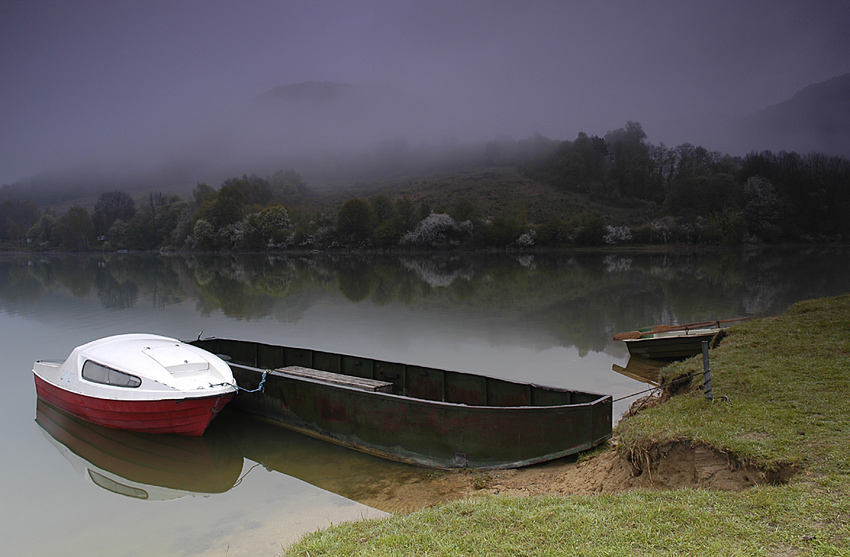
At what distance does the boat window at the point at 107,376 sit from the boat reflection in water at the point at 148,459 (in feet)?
5.07

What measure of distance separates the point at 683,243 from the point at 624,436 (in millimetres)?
105042

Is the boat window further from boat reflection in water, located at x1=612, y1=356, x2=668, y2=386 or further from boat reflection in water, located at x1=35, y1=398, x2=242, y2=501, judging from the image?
boat reflection in water, located at x1=612, y1=356, x2=668, y2=386

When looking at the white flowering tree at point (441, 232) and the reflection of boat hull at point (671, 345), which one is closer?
the reflection of boat hull at point (671, 345)

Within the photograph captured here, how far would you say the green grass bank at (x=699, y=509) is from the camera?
5277 mm

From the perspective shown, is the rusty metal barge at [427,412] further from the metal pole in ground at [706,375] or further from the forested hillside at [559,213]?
the forested hillside at [559,213]

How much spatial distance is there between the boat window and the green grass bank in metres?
8.07

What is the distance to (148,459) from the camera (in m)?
12.5

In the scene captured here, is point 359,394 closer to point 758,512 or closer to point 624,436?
point 624,436

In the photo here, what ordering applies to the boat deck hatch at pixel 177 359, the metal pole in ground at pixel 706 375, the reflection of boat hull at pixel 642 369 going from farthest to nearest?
the reflection of boat hull at pixel 642 369
the boat deck hatch at pixel 177 359
the metal pole in ground at pixel 706 375

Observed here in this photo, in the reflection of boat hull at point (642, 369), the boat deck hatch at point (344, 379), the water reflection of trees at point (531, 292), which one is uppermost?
the boat deck hatch at point (344, 379)

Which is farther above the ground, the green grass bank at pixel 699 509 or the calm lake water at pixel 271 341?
the green grass bank at pixel 699 509

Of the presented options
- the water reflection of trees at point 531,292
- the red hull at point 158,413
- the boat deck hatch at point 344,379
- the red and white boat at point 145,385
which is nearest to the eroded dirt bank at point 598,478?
the boat deck hatch at point 344,379

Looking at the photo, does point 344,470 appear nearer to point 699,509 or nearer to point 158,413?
point 158,413

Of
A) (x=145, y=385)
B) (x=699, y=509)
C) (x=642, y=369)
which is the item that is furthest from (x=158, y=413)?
(x=642, y=369)
